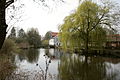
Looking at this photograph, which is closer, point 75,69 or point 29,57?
point 75,69

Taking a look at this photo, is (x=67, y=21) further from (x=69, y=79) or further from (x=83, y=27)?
(x=69, y=79)

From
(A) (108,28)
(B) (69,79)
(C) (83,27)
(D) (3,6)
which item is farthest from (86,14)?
(D) (3,6)

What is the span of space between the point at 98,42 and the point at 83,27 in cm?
310

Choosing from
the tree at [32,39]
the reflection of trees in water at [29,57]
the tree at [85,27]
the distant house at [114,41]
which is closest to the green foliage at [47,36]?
the tree at [32,39]

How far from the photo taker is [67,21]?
30.3 metres

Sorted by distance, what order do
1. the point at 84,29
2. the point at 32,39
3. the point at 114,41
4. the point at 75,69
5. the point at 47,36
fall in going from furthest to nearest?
the point at 47,36
the point at 32,39
the point at 114,41
the point at 84,29
the point at 75,69

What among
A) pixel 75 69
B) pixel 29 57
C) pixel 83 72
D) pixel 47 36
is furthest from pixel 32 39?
pixel 83 72

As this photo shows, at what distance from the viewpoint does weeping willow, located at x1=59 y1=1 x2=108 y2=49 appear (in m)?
29.3

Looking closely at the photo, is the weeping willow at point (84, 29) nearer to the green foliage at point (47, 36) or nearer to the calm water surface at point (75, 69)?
the calm water surface at point (75, 69)

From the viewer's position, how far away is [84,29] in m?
30.1

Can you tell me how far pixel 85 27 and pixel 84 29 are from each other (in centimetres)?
33

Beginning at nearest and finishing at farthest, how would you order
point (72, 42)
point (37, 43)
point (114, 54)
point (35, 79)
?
point (35, 79)
point (72, 42)
point (114, 54)
point (37, 43)

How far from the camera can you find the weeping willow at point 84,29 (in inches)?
1153

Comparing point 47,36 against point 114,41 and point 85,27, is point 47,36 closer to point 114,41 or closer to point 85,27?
point 114,41
